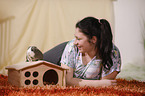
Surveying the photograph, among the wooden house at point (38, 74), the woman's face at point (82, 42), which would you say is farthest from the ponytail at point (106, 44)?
the wooden house at point (38, 74)

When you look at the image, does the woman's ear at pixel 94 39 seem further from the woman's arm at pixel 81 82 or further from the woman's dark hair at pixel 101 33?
the woman's arm at pixel 81 82

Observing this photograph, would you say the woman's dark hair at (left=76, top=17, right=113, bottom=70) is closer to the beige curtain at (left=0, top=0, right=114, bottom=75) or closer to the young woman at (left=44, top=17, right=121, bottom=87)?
the young woman at (left=44, top=17, right=121, bottom=87)

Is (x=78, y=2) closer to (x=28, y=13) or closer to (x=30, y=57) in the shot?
(x=28, y=13)

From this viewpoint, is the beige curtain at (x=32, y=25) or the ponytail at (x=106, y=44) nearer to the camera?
the ponytail at (x=106, y=44)

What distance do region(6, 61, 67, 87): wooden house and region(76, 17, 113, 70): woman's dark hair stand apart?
0.31m

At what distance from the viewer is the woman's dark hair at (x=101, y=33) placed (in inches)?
58.1

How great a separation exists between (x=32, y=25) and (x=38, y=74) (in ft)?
5.94

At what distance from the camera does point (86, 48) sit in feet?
4.89

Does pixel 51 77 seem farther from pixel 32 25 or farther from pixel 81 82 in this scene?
pixel 32 25

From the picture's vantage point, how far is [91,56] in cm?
158

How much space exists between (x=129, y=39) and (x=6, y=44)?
1844 millimetres

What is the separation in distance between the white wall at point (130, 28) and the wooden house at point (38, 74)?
196 cm

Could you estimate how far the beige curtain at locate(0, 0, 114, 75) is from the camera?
303 centimetres

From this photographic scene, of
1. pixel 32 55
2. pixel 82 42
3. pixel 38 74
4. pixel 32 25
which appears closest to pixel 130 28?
pixel 32 25
